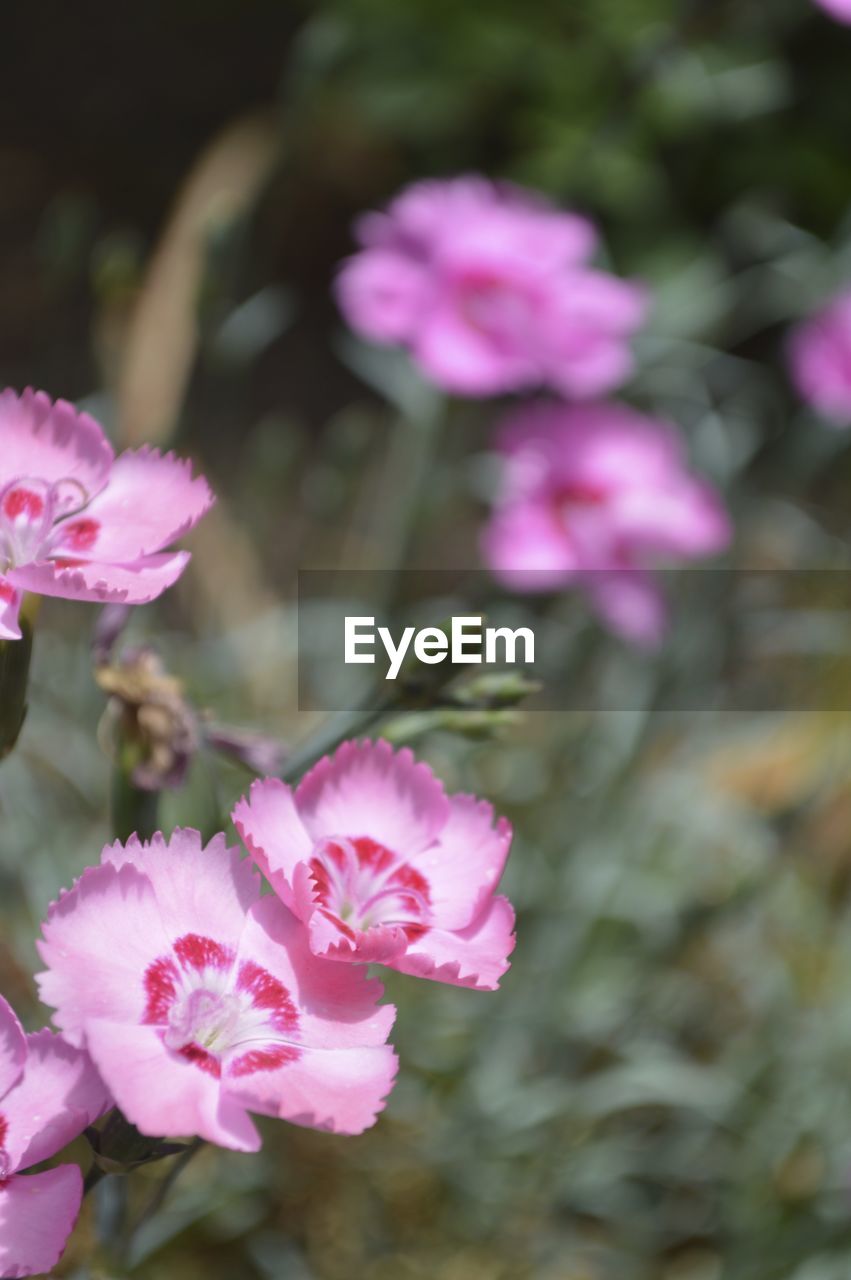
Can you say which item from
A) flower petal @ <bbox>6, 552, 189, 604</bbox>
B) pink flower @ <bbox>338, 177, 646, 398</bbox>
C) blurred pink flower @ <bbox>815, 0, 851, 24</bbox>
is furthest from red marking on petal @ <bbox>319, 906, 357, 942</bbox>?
blurred pink flower @ <bbox>815, 0, 851, 24</bbox>

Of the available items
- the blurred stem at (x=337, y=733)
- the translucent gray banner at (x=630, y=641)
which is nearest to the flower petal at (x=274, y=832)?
the blurred stem at (x=337, y=733)

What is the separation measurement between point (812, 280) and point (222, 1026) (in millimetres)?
1090

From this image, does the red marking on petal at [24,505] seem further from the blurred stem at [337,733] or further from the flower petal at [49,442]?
the blurred stem at [337,733]

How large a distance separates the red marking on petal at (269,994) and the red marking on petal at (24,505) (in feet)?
0.51

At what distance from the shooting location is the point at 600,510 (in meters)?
1.10

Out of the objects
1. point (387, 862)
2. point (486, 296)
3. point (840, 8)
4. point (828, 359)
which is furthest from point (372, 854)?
point (828, 359)

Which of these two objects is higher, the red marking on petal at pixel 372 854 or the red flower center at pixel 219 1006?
the red marking on petal at pixel 372 854

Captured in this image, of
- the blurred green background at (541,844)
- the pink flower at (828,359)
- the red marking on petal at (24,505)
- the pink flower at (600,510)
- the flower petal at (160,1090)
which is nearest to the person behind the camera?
the flower petal at (160,1090)

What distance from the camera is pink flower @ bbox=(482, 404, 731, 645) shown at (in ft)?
3.40

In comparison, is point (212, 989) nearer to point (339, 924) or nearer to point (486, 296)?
point (339, 924)

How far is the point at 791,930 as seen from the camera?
1176 mm

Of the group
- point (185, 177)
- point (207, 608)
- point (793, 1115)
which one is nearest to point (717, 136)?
point (185, 177)

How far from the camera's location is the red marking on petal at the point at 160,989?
1.15 ft

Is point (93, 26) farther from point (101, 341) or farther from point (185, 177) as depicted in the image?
point (101, 341)
